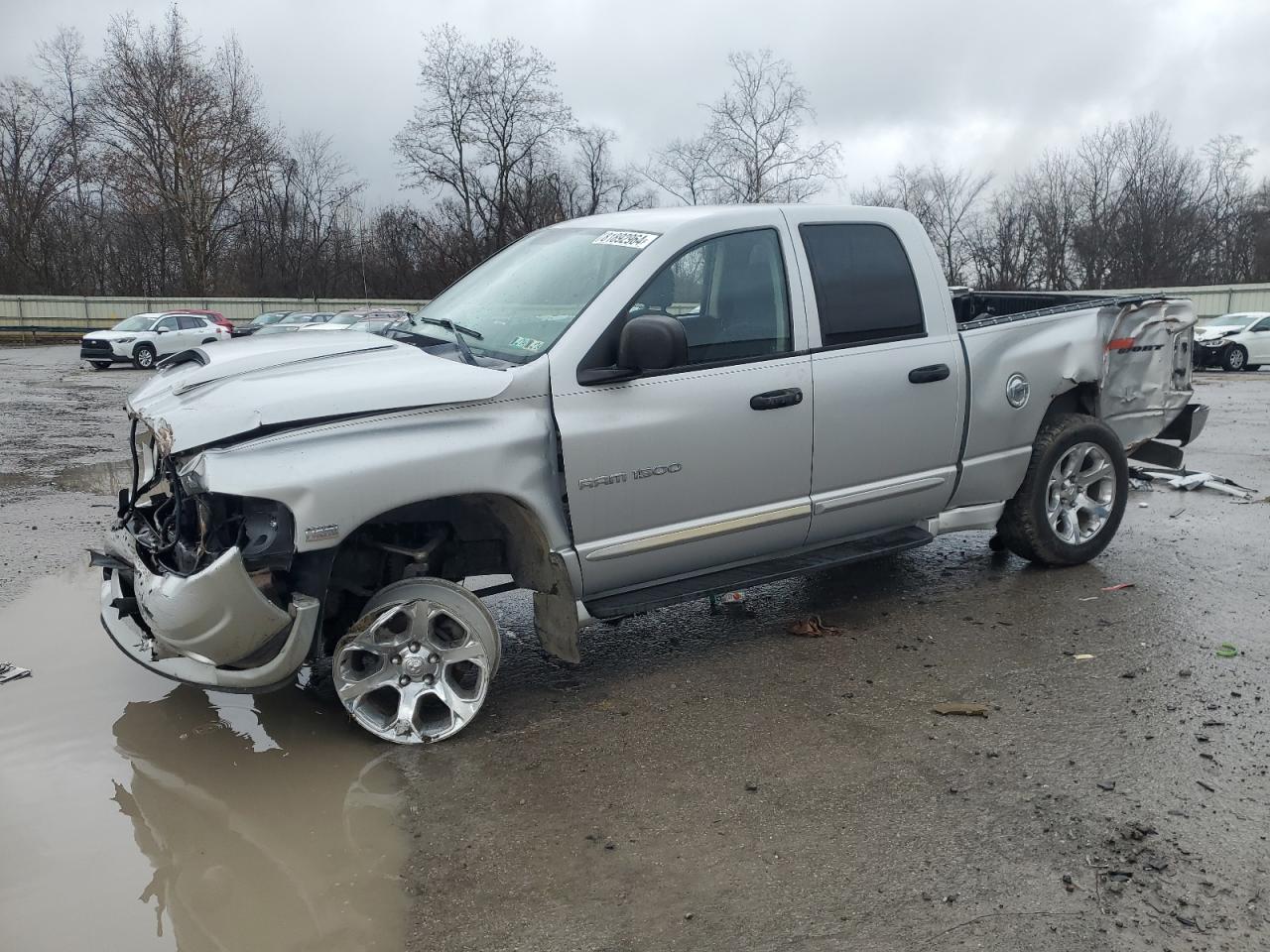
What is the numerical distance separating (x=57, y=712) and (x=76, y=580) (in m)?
2.11

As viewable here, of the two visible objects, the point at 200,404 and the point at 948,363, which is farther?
the point at 948,363

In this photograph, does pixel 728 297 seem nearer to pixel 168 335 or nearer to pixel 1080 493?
pixel 1080 493

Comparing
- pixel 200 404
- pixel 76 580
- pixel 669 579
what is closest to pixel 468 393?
pixel 200 404

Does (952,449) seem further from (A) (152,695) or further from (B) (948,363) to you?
(A) (152,695)

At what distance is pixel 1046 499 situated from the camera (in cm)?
593

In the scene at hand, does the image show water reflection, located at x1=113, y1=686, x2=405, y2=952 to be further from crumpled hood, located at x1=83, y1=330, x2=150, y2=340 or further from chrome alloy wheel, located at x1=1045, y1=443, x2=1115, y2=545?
crumpled hood, located at x1=83, y1=330, x2=150, y2=340

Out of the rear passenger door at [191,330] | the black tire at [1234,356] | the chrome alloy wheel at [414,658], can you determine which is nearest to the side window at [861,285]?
the chrome alloy wheel at [414,658]

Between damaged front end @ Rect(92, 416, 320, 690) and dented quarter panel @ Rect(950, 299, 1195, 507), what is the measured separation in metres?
3.44

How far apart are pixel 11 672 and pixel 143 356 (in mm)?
27610

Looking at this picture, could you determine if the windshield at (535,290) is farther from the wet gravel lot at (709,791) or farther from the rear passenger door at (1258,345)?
the rear passenger door at (1258,345)

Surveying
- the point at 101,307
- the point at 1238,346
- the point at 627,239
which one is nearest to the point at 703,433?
the point at 627,239

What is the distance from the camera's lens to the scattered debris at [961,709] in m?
4.34

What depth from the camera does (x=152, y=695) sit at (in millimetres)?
4684

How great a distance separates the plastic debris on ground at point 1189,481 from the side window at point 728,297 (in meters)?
4.87
